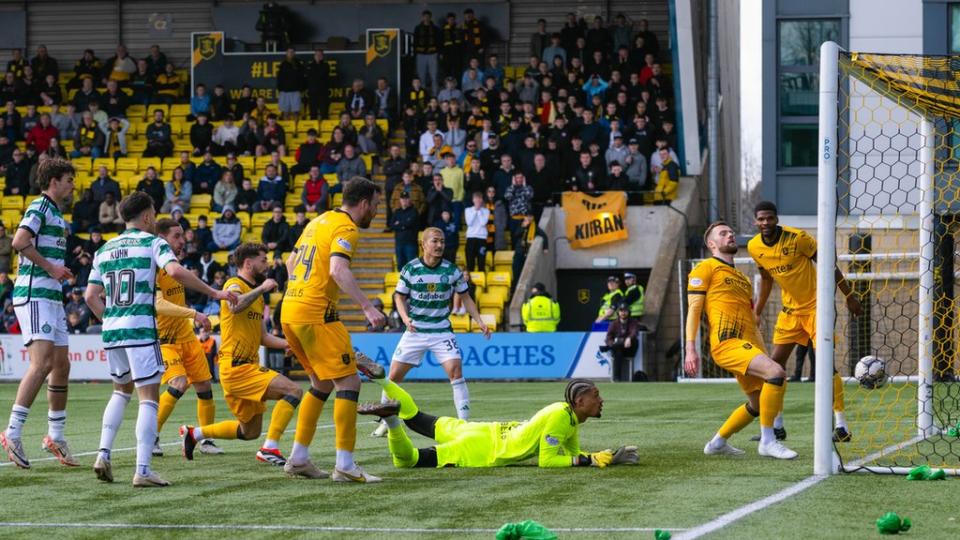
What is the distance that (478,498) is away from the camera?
8.38 meters

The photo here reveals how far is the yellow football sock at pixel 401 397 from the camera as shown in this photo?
9875 millimetres

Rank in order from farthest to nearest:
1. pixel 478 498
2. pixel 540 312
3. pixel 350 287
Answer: pixel 540 312
pixel 350 287
pixel 478 498

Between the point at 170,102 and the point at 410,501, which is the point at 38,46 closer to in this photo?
the point at 170,102

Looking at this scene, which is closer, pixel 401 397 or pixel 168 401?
pixel 401 397

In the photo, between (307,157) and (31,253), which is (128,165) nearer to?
(307,157)

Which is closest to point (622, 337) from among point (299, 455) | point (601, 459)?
point (601, 459)

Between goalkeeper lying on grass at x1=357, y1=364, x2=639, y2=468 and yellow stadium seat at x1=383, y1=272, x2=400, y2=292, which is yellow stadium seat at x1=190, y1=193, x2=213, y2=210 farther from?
goalkeeper lying on grass at x1=357, y1=364, x2=639, y2=468

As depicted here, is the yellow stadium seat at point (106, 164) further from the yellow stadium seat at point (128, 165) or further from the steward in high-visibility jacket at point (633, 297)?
the steward in high-visibility jacket at point (633, 297)

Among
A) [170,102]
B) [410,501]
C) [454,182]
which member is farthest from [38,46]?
[410,501]

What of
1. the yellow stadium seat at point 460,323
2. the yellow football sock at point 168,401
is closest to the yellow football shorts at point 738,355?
the yellow football sock at point 168,401

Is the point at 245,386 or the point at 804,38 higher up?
the point at 804,38

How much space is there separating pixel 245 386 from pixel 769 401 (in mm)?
4036

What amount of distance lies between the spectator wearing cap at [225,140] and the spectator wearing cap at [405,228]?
21.4 ft

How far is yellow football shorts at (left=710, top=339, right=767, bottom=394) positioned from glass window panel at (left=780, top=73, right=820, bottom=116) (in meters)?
17.9
